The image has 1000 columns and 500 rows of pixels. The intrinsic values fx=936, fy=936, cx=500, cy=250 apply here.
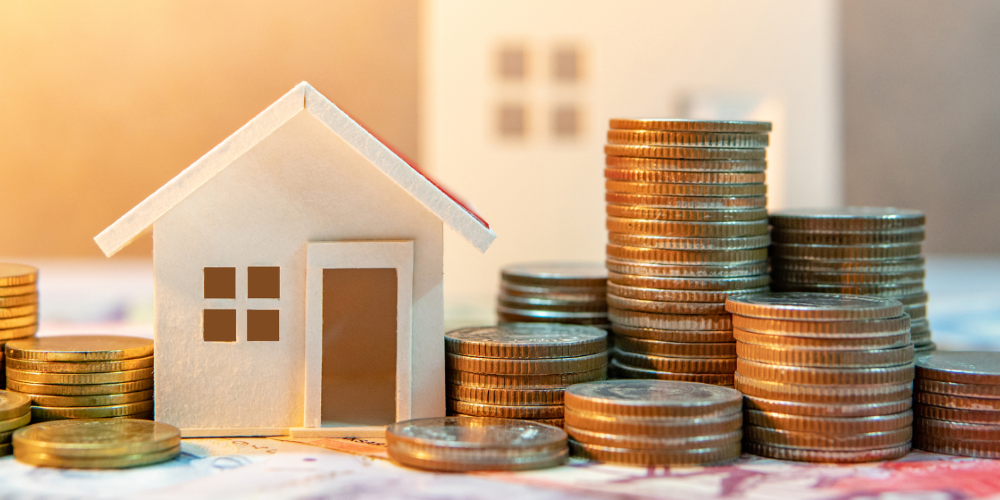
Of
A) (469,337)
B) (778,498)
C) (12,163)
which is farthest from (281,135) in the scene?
(12,163)

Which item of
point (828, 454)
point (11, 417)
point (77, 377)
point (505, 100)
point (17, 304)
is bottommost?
point (828, 454)

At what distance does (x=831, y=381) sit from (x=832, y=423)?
14 centimetres

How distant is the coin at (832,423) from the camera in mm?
3037

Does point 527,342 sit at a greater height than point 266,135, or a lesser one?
lesser

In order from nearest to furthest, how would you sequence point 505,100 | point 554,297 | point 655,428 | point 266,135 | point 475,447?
point 475,447 < point 655,428 < point 266,135 < point 554,297 < point 505,100

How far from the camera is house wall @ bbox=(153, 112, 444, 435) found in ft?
10.8

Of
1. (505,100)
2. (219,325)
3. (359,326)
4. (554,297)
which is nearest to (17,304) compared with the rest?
(219,325)

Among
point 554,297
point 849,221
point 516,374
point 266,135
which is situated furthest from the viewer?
point 554,297

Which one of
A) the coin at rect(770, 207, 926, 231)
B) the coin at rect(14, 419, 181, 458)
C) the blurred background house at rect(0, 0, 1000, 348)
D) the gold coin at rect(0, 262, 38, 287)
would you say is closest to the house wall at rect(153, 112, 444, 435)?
the coin at rect(14, 419, 181, 458)

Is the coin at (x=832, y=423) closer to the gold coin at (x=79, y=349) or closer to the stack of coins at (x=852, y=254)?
the stack of coins at (x=852, y=254)

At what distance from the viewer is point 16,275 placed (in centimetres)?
357

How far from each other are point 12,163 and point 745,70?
21.5ft

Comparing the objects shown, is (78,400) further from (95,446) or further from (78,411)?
(95,446)

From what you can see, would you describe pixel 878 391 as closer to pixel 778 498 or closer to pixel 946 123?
→ pixel 778 498
